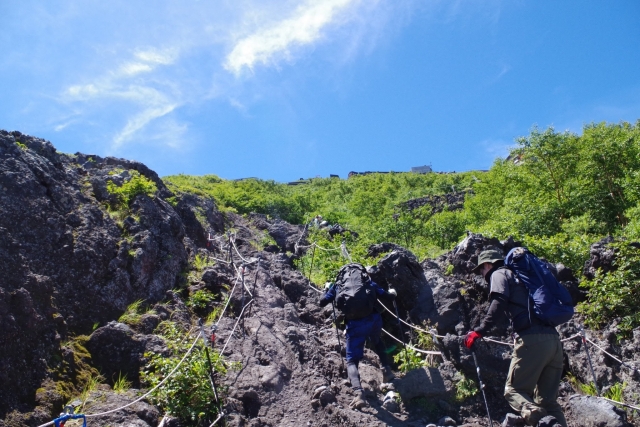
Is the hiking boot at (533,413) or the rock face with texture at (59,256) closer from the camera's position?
the hiking boot at (533,413)

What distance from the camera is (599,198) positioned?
20984mm

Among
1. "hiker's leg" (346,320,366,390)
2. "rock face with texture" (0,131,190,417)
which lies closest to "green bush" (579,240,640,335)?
"hiker's leg" (346,320,366,390)

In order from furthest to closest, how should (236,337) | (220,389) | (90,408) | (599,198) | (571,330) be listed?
(599,198) < (236,337) < (571,330) < (220,389) < (90,408)

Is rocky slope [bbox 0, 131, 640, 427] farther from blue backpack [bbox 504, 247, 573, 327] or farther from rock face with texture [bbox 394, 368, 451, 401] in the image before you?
blue backpack [bbox 504, 247, 573, 327]

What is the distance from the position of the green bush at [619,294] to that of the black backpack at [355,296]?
3.69 meters

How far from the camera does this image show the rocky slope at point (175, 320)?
241 inches

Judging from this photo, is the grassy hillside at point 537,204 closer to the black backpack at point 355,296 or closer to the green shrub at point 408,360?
the green shrub at point 408,360

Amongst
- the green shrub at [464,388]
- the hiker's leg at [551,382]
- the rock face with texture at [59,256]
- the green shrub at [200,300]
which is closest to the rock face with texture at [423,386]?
the green shrub at [464,388]

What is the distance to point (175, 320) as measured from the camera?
859 centimetres

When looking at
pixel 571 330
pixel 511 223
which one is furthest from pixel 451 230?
pixel 571 330

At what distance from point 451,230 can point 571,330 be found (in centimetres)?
1507

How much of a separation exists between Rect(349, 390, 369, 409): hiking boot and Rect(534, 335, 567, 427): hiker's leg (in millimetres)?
2241

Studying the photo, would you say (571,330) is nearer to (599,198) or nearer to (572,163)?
(599,198)

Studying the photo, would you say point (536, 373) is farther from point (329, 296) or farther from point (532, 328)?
point (329, 296)
